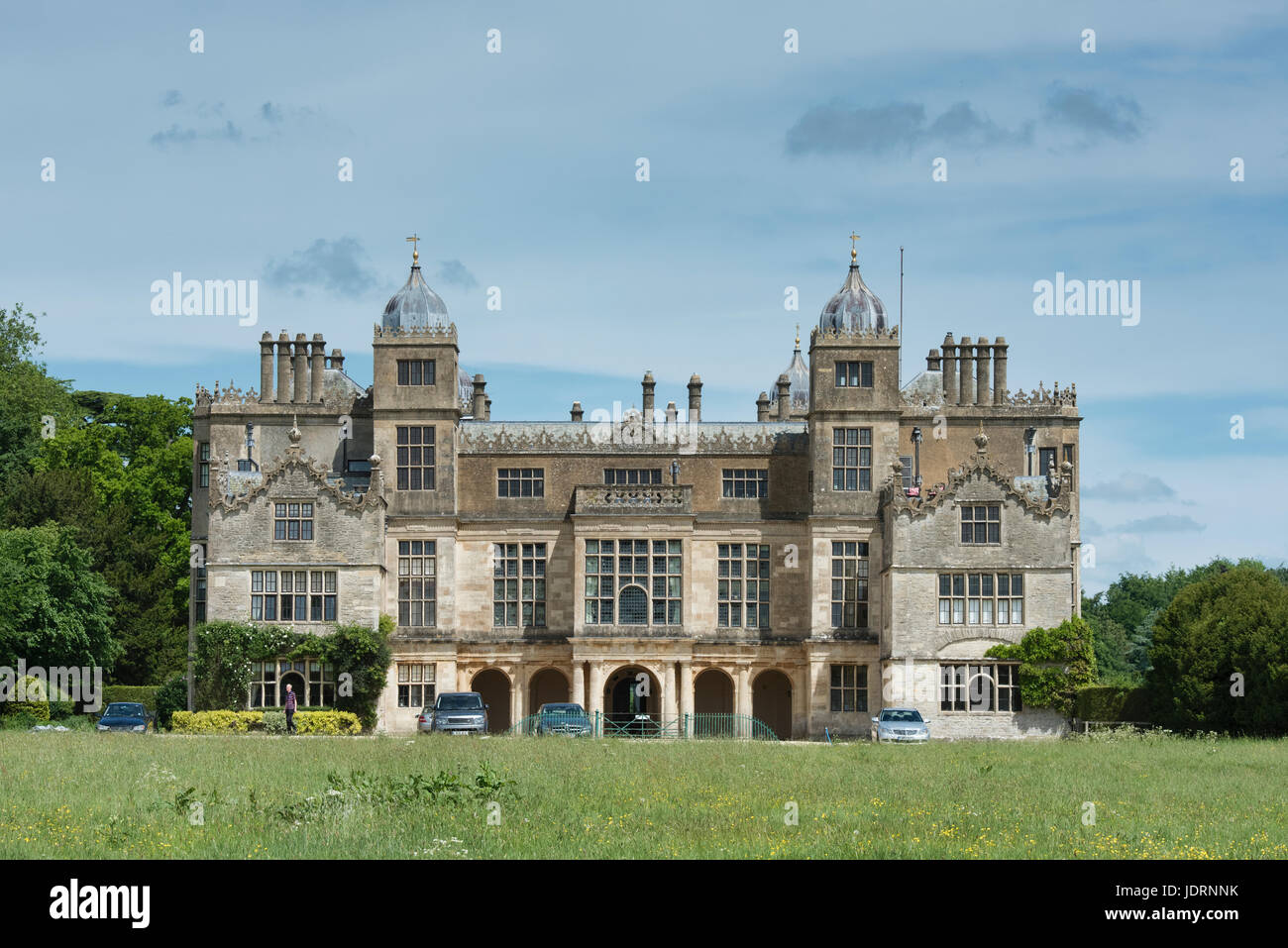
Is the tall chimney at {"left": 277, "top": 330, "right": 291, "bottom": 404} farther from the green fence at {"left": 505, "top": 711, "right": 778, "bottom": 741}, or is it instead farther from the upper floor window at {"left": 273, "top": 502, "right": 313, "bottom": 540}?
the green fence at {"left": 505, "top": 711, "right": 778, "bottom": 741}

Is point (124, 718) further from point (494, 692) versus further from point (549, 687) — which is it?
point (549, 687)

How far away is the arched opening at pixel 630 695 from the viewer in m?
54.0

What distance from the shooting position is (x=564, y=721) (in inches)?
1762

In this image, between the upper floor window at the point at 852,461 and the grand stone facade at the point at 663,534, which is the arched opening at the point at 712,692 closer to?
the grand stone facade at the point at 663,534

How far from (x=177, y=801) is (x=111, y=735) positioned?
18.8 meters

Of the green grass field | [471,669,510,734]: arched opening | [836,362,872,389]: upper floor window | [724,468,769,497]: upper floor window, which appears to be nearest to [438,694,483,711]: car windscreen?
[471,669,510,734]: arched opening

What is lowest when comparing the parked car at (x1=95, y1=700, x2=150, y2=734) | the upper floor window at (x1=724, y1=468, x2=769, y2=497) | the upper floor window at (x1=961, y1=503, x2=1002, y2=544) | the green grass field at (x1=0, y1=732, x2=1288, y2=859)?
the parked car at (x1=95, y1=700, x2=150, y2=734)

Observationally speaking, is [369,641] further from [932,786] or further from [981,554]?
[932,786]

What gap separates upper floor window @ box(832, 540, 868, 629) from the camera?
54031 mm

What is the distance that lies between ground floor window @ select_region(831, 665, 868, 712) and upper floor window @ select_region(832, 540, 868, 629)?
1.38 metres

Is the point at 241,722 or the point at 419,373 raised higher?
the point at 419,373

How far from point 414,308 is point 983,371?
1942 centimetres

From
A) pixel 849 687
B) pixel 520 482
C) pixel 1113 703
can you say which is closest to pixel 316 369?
pixel 520 482
